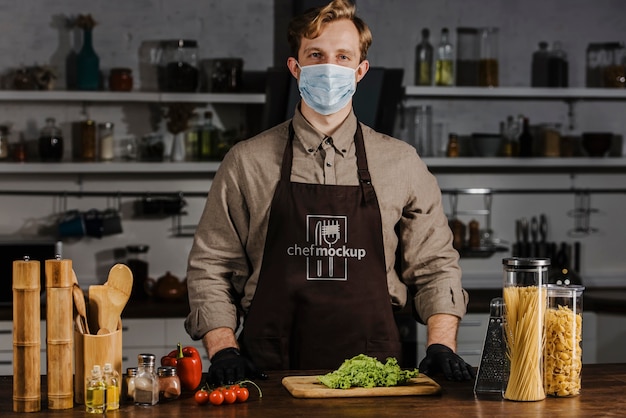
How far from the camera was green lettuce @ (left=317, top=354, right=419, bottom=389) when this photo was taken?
7.14ft

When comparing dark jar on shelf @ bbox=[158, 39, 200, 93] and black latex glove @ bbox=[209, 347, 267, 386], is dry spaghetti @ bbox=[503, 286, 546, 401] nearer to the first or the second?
black latex glove @ bbox=[209, 347, 267, 386]

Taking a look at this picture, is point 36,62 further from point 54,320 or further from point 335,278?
point 54,320

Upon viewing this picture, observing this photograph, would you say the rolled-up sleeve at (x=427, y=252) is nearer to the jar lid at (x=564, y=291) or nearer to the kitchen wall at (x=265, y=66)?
the jar lid at (x=564, y=291)

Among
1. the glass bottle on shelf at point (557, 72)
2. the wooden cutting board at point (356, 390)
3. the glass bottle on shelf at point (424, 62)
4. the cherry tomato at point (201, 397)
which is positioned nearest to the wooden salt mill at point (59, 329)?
the cherry tomato at point (201, 397)

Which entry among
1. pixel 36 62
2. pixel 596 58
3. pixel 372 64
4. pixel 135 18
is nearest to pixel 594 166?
pixel 596 58

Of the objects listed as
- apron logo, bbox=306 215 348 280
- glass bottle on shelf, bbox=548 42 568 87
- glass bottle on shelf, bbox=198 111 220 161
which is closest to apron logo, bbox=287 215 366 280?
apron logo, bbox=306 215 348 280

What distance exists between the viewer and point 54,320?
2027 mm

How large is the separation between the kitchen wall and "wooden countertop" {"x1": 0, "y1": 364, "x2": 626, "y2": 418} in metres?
3.22

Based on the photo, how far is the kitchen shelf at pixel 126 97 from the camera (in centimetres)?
504

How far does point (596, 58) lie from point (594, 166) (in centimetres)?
67

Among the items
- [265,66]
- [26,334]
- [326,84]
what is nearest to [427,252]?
[326,84]

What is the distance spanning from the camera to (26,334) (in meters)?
2.03

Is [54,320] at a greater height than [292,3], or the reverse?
[292,3]

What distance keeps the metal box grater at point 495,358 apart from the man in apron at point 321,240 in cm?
37
